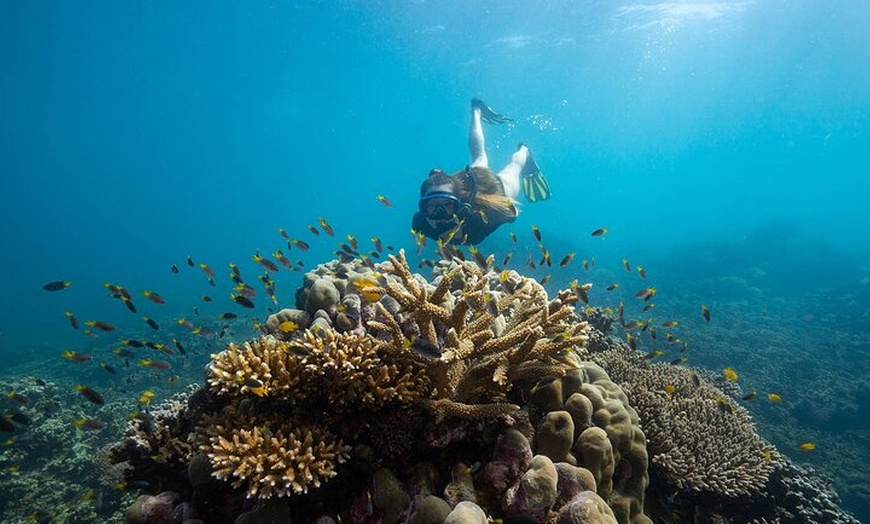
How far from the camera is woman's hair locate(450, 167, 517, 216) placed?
8.09 m

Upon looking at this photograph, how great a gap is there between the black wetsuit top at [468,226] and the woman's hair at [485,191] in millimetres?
202

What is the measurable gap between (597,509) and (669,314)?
23.8m

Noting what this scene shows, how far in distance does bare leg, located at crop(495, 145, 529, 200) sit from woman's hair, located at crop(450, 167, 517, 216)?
3499 millimetres

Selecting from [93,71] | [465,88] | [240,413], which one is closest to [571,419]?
[240,413]

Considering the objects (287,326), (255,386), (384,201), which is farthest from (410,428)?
(384,201)

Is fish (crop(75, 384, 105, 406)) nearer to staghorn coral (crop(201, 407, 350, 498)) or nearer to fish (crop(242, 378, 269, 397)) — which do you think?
staghorn coral (crop(201, 407, 350, 498))

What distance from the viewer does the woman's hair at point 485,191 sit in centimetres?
809

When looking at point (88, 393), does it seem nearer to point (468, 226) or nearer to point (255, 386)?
point (255, 386)

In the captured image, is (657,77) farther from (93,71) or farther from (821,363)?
(93,71)

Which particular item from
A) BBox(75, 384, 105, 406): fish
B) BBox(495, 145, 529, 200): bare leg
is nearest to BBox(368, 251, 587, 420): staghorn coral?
BBox(75, 384, 105, 406): fish

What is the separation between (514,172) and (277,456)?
13099 millimetres

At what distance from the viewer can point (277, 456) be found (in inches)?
104

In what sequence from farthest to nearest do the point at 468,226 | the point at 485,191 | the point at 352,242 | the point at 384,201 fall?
the point at 485,191, the point at 384,201, the point at 468,226, the point at 352,242

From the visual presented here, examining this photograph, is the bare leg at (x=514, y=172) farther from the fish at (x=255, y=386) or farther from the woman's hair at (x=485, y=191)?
the fish at (x=255, y=386)
